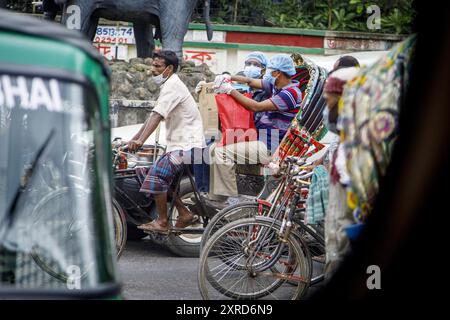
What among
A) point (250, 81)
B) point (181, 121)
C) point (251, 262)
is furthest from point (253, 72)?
point (251, 262)

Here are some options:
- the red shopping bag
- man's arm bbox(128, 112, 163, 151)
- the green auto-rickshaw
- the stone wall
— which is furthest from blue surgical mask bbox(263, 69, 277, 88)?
the stone wall

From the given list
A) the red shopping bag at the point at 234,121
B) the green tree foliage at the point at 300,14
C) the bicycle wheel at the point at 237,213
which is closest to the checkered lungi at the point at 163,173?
the red shopping bag at the point at 234,121

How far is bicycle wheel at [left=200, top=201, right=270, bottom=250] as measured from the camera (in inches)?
292

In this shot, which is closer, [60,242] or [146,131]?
[60,242]

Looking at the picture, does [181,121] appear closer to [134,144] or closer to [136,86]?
[134,144]

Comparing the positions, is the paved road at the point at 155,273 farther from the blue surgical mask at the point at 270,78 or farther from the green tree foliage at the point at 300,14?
the green tree foliage at the point at 300,14

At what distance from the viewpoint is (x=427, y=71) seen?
461cm

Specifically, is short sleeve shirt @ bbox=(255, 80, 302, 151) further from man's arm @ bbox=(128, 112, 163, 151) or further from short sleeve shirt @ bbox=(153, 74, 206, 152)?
man's arm @ bbox=(128, 112, 163, 151)

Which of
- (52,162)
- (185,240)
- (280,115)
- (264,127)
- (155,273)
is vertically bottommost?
(155,273)

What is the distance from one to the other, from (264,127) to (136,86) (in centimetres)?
822

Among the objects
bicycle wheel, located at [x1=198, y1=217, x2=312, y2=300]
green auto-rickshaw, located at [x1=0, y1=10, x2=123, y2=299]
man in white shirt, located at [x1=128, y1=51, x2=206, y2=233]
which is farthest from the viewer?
man in white shirt, located at [x1=128, y1=51, x2=206, y2=233]

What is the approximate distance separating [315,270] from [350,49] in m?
15.3

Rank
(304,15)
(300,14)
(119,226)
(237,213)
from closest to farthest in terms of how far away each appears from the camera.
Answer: (237,213), (119,226), (300,14), (304,15)

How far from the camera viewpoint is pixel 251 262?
702 centimetres
